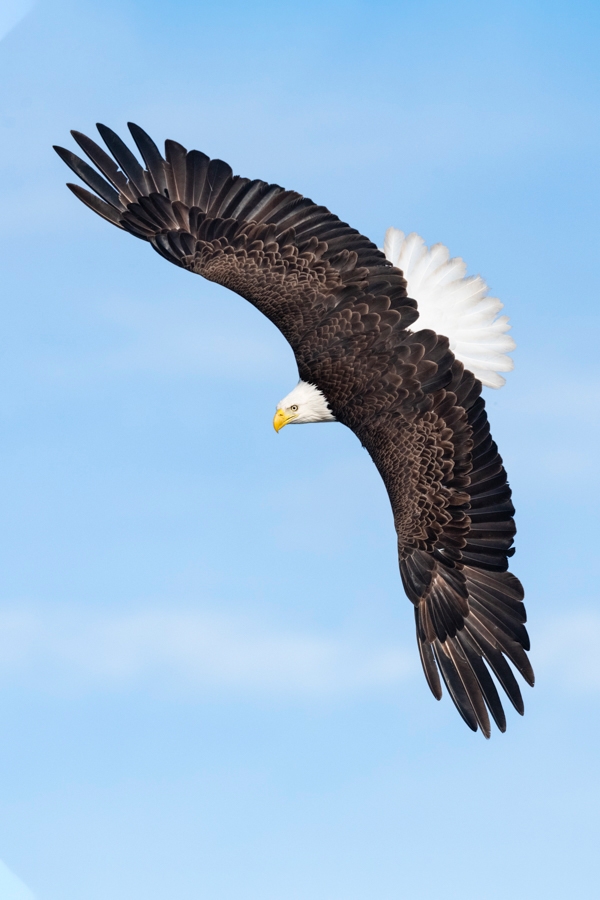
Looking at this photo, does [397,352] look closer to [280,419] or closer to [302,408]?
[302,408]

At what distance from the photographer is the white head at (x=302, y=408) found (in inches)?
466

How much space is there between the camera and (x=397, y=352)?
36.9 feet

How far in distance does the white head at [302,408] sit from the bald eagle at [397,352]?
0.01 metres

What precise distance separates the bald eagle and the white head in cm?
1

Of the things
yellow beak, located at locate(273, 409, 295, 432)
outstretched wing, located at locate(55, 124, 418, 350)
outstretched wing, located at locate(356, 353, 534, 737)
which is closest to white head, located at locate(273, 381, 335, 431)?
yellow beak, located at locate(273, 409, 295, 432)

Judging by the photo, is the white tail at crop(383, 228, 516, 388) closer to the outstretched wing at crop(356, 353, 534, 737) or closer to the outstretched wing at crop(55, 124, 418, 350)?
the outstretched wing at crop(55, 124, 418, 350)

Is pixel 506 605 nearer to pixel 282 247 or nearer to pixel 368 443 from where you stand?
pixel 368 443

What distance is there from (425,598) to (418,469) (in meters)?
1.04

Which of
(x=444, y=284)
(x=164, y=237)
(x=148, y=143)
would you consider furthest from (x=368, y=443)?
(x=148, y=143)

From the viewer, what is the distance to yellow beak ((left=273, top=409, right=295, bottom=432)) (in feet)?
40.2

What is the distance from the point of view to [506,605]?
34.5ft

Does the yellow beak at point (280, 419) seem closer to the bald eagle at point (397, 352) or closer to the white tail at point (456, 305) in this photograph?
the bald eagle at point (397, 352)

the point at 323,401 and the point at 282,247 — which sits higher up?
the point at 282,247

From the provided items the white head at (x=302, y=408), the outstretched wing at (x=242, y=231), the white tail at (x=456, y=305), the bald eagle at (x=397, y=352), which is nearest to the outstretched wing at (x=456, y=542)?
the bald eagle at (x=397, y=352)
